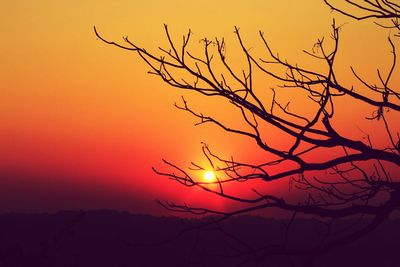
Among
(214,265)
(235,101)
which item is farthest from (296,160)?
(214,265)

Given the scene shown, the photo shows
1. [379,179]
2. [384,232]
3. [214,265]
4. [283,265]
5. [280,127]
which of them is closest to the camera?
[280,127]

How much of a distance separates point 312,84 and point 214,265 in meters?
12.9

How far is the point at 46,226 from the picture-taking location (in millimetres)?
17438

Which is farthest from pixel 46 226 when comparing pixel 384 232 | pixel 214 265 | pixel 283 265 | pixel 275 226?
pixel 384 232

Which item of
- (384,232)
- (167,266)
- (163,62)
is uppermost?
(384,232)

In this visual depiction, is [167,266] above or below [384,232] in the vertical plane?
below

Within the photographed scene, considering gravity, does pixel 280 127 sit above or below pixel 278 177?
above

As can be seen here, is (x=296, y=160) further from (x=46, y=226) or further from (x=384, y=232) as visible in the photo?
(x=384, y=232)

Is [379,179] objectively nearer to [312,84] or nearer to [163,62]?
[312,84]

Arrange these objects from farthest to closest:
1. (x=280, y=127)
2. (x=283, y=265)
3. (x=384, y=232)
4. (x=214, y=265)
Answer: (x=384, y=232)
(x=283, y=265)
(x=214, y=265)
(x=280, y=127)

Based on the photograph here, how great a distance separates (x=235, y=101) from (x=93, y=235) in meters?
15.6

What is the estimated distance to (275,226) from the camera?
78.4ft

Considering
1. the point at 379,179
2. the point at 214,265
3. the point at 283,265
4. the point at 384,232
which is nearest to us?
the point at 379,179

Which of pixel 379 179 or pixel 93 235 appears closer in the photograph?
pixel 379 179
